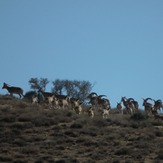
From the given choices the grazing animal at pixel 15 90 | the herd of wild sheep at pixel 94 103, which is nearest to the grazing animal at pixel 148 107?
the herd of wild sheep at pixel 94 103

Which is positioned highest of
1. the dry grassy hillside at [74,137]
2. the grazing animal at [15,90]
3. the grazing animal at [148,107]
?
the grazing animal at [15,90]

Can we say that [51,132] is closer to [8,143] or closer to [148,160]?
[8,143]

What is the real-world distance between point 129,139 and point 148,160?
476cm

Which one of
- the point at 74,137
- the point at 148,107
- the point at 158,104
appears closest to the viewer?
the point at 74,137

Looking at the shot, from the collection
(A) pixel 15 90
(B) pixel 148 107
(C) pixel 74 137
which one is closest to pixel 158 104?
(B) pixel 148 107

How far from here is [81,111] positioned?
A: 50.2m

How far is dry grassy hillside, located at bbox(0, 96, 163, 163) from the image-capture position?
3600 cm

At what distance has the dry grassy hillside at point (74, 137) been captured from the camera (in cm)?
3600

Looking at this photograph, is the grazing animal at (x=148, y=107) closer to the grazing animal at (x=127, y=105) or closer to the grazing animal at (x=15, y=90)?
the grazing animal at (x=127, y=105)

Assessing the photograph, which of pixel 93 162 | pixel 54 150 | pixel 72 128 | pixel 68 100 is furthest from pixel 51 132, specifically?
pixel 68 100

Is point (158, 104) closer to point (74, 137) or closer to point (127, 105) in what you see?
point (127, 105)

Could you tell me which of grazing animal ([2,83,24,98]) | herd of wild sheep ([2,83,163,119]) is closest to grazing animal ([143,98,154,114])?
herd of wild sheep ([2,83,163,119])

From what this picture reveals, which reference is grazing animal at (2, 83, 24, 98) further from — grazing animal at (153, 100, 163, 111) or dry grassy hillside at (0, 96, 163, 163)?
grazing animal at (153, 100, 163, 111)

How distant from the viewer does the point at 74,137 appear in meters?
40.5
